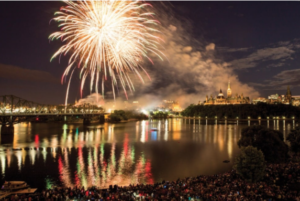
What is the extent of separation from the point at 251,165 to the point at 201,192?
3.19m

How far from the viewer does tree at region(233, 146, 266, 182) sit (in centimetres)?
1153

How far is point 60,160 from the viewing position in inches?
779

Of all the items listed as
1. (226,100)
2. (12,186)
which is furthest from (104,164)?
(226,100)

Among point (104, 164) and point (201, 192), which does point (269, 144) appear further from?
point (104, 164)

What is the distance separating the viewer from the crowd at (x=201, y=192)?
9664 mm

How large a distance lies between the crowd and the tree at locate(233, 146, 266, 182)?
31cm

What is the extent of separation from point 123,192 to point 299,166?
383 inches

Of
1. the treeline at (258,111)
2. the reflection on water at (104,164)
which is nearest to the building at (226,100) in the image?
the treeline at (258,111)

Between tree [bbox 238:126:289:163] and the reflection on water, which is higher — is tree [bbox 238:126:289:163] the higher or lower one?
the higher one

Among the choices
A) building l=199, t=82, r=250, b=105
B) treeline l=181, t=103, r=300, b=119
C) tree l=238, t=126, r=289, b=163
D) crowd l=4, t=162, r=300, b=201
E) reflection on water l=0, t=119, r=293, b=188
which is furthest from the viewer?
building l=199, t=82, r=250, b=105

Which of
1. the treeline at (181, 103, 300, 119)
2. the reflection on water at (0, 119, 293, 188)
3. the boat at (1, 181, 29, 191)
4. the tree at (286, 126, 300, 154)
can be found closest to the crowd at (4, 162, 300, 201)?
the boat at (1, 181, 29, 191)

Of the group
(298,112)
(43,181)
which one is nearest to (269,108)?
(298,112)

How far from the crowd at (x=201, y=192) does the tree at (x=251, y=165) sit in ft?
1.03

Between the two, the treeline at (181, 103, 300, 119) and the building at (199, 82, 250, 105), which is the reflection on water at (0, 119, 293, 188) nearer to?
the treeline at (181, 103, 300, 119)
